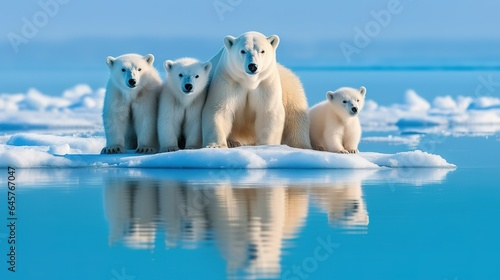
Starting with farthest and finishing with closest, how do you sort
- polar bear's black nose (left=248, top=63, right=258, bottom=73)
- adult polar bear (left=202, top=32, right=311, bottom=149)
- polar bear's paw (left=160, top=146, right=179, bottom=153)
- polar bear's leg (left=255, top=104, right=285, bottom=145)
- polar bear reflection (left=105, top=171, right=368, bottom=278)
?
1. polar bear's leg (left=255, top=104, right=285, bottom=145)
2. polar bear's paw (left=160, top=146, right=179, bottom=153)
3. adult polar bear (left=202, top=32, right=311, bottom=149)
4. polar bear's black nose (left=248, top=63, right=258, bottom=73)
5. polar bear reflection (left=105, top=171, right=368, bottom=278)

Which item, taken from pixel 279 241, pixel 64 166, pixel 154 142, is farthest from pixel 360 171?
pixel 279 241

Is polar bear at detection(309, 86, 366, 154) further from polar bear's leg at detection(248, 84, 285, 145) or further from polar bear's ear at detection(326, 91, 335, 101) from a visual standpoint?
polar bear's leg at detection(248, 84, 285, 145)

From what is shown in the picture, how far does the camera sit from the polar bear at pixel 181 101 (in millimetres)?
10528

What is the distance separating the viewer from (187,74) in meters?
10.5

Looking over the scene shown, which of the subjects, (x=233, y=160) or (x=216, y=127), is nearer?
(x=233, y=160)

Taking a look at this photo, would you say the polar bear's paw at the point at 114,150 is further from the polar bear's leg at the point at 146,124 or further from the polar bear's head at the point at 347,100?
the polar bear's head at the point at 347,100

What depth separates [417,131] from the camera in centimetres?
1902

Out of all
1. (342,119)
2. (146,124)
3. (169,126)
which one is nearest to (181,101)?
(169,126)

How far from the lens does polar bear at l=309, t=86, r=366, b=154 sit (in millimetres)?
11235

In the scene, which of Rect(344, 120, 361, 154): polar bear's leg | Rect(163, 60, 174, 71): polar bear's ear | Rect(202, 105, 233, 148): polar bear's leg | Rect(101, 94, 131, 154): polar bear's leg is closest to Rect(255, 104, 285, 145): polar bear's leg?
Rect(202, 105, 233, 148): polar bear's leg

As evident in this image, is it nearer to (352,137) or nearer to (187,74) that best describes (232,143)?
(187,74)

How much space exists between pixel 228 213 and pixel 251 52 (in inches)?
145

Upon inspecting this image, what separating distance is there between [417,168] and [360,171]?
86 centimetres

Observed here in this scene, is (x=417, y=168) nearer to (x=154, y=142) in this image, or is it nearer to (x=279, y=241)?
(x=154, y=142)
